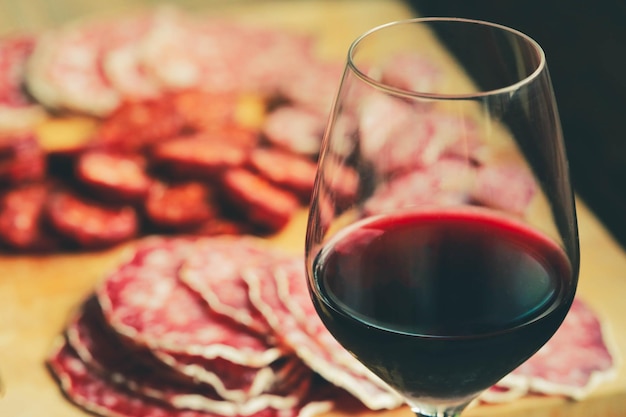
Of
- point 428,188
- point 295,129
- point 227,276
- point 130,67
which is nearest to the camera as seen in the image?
point 428,188

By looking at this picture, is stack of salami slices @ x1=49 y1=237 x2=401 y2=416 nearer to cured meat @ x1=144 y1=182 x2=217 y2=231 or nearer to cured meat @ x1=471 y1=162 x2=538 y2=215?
cured meat @ x1=144 y1=182 x2=217 y2=231

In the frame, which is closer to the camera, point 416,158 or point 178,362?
point 416,158

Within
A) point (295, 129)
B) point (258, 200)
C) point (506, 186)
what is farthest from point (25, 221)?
point (506, 186)

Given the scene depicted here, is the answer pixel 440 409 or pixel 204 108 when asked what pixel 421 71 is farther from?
pixel 440 409

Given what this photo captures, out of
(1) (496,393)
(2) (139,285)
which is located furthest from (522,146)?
(2) (139,285)

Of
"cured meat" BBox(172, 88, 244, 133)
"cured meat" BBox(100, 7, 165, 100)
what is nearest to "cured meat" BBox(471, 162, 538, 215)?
"cured meat" BBox(172, 88, 244, 133)

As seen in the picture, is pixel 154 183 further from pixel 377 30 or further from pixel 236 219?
pixel 377 30
